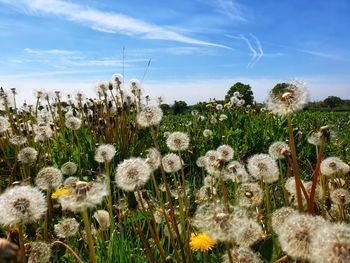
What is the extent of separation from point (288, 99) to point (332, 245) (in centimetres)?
78

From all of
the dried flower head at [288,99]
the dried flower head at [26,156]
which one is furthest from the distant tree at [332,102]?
the dried flower head at [288,99]

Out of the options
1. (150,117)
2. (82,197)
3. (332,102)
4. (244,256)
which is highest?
(150,117)

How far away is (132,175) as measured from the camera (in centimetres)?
203

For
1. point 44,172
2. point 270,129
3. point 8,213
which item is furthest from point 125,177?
point 270,129

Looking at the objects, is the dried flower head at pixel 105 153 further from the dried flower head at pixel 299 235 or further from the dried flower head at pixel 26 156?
the dried flower head at pixel 299 235

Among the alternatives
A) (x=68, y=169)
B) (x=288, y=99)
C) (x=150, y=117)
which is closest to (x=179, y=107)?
(x=68, y=169)

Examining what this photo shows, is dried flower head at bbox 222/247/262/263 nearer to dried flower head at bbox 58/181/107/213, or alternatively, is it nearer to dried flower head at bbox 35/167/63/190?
dried flower head at bbox 58/181/107/213

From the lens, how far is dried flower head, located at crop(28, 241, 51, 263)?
196cm

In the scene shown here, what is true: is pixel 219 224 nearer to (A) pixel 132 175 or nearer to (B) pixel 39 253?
(A) pixel 132 175

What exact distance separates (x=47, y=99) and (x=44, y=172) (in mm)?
3729

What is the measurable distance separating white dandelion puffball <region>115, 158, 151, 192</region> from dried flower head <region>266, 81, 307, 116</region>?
25.4 inches

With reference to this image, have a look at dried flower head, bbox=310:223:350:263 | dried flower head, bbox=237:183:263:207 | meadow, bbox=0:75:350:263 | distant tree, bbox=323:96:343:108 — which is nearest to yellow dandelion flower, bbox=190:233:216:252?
meadow, bbox=0:75:350:263

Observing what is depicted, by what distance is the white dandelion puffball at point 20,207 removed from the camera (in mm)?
1509

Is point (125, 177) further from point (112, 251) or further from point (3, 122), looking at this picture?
point (3, 122)
